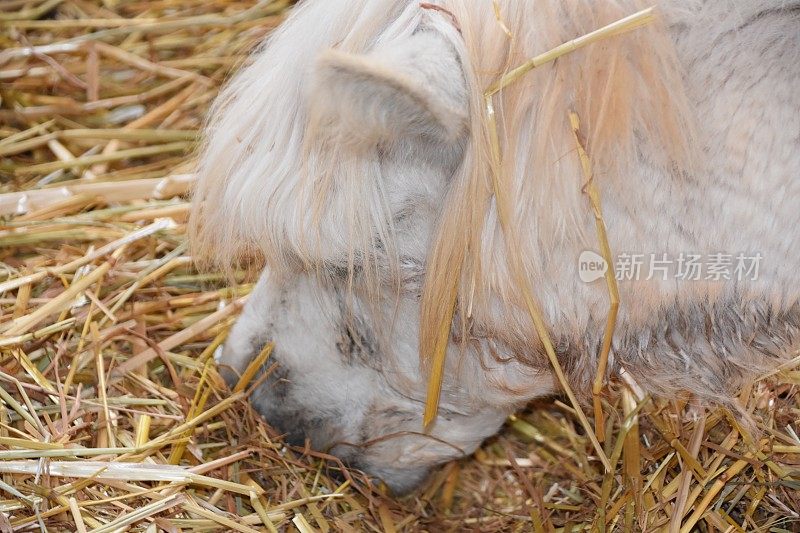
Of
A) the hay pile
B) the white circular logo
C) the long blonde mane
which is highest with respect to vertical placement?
the long blonde mane

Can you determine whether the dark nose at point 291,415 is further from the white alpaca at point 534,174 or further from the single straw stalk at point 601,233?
the single straw stalk at point 601,233

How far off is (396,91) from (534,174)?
27 centimetres

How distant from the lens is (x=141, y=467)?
Answer: 5.44ft

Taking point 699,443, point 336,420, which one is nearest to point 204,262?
point 336,420

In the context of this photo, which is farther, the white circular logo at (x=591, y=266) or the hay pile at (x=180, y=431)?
the hay pile at (x=180, y=431)

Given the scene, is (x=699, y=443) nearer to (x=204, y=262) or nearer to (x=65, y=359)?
(x=204, y=262)

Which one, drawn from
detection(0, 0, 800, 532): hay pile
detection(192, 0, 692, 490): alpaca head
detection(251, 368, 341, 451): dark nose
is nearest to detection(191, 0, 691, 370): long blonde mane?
detection(192, 0, 692, 490): alpaca head

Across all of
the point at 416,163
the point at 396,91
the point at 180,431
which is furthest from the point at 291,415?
the point at 396,91

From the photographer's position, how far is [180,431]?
1.76 meters

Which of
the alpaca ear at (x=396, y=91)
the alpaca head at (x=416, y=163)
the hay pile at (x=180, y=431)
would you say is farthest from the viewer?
the hay pile at (x=180, y=431)

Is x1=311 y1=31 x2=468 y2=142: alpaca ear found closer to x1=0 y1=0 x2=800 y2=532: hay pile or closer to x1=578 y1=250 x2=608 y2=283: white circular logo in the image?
x1=578 y1=250 x2=608 y2=283: white circular logo

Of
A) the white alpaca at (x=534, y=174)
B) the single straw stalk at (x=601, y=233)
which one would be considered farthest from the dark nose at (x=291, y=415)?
the single straw stalk at (x=601, y=233)

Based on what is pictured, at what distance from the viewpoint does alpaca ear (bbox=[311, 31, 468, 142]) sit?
1.07 meters

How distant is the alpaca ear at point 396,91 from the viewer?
1072mm
